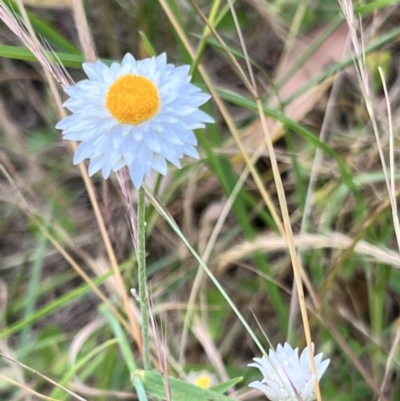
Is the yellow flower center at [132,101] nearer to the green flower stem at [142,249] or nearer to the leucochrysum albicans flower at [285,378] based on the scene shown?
the green flower stem at [142,249]

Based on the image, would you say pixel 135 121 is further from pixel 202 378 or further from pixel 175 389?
pixel 202 378

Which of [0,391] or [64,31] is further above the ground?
[64,31]

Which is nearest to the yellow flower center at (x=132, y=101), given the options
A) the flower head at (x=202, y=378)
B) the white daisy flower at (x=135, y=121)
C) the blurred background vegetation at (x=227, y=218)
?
the white daisy flower at (x=135, y=121)

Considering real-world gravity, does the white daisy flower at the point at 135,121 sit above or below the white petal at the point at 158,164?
above

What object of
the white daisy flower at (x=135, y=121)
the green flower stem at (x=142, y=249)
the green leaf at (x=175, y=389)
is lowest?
the green leaf at (x=175, y=389)

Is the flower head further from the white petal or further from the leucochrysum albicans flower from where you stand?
the white petal

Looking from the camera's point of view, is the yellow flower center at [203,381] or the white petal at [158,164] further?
the yellow flower center at [203,381]

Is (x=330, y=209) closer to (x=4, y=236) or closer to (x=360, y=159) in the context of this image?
(x=360, y=159)

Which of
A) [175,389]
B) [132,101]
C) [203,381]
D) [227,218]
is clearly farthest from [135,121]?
[227,218]

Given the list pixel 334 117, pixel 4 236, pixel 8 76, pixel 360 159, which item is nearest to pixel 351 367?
pixel 360 159
